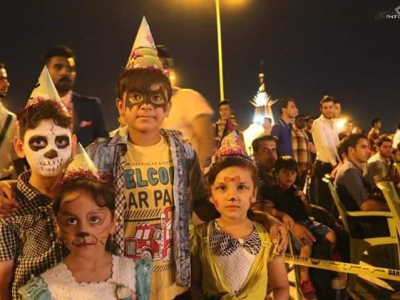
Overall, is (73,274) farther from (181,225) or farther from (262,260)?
(262,260)

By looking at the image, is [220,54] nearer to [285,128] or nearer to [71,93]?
[285,128]

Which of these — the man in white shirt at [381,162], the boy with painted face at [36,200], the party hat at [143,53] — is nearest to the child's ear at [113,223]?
the boy with painted face at [36,200]

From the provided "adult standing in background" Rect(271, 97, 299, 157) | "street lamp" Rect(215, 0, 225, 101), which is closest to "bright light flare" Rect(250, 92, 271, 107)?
"street lamp" Rect(215, 0, 225, 101)

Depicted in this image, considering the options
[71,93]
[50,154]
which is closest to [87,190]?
[50,154]

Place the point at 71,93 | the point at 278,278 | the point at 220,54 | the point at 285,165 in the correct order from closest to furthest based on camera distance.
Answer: the point at 278,278
the point at 71,93
the point at 285,165
the point at 220,54

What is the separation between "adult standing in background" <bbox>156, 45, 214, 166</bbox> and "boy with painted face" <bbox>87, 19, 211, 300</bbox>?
1.12 metres

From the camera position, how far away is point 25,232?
2285mm

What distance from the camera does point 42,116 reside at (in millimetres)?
2367

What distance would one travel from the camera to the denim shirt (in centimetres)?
248

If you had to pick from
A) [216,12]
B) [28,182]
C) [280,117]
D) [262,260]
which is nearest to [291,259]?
[262,260]

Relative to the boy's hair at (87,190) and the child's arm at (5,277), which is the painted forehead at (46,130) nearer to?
the boy's hair at (87,190)

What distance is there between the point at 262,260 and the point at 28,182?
1.21 meters

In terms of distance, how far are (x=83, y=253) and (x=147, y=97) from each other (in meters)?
0.82

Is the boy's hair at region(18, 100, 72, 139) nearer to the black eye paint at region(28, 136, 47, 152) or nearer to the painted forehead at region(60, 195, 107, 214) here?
the black eye paint at region(28, 136, 47, 152)
